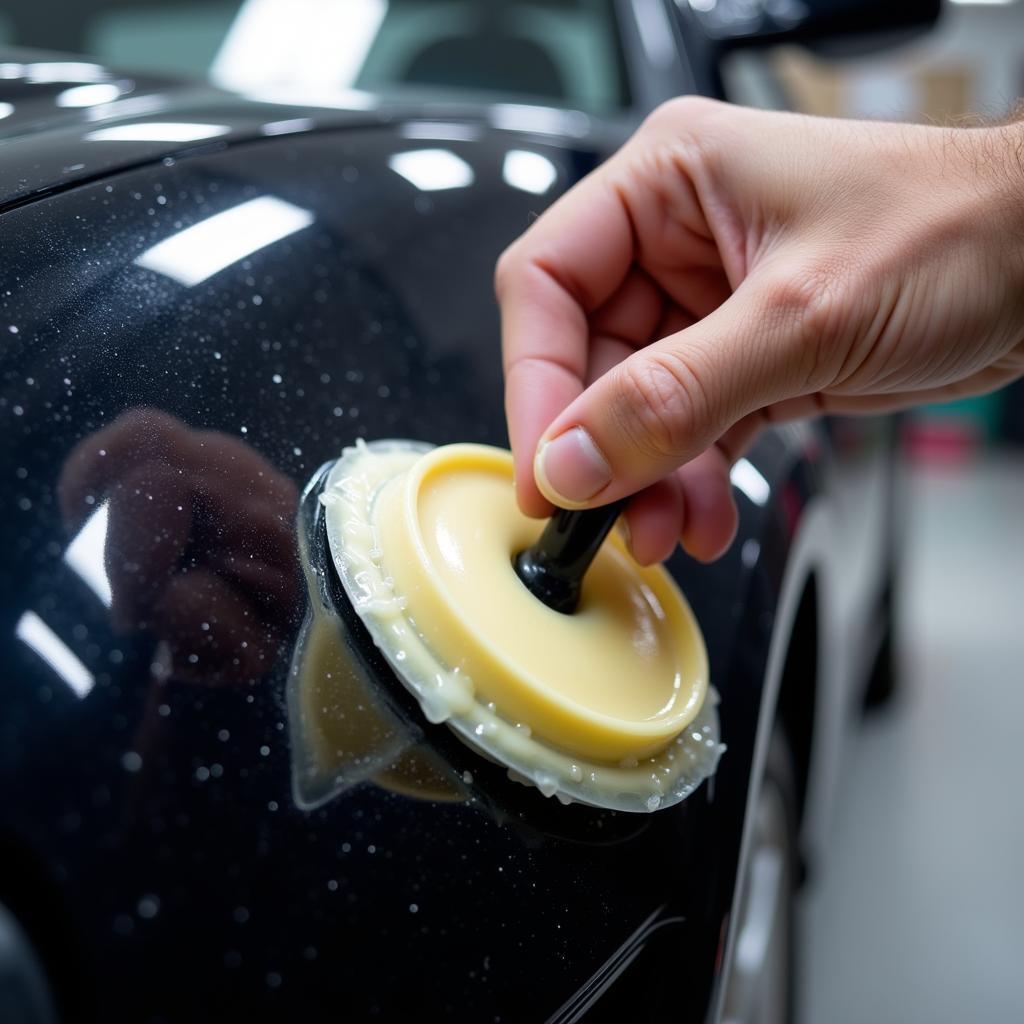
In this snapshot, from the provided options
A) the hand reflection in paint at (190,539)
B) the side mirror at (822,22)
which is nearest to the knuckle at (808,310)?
the hand reflection in paint at (190,539)

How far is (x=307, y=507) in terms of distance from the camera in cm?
52

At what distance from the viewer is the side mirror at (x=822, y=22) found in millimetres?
1279

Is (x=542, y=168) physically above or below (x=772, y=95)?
above

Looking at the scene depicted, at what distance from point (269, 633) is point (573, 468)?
0.19 meters

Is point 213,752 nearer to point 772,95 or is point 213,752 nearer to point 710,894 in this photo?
point 710,894

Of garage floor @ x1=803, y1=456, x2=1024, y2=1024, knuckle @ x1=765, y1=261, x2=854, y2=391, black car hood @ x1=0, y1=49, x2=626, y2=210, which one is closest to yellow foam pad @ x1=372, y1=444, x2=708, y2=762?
knuckle @ x1=765, y1=261, x2=854, y2=391

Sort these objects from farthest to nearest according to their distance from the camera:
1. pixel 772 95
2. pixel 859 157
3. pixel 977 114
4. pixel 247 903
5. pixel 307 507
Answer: pixel 772 95 → pixel 977 114 → pixel 859 157 → pixel 307 507 → pixel 247 903

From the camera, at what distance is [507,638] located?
0.51m

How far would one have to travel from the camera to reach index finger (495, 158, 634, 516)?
26.5 inches

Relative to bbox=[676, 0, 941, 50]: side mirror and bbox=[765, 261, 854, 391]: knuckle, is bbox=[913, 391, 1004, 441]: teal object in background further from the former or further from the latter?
bbox=[765, 261, 854, 391]: knuckle

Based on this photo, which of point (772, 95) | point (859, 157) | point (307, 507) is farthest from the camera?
point (772, 95)

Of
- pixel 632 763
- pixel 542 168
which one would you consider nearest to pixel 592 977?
pixel 632 763

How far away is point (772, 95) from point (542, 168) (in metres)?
1.50

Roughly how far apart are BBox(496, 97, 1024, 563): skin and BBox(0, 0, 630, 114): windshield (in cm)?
61
